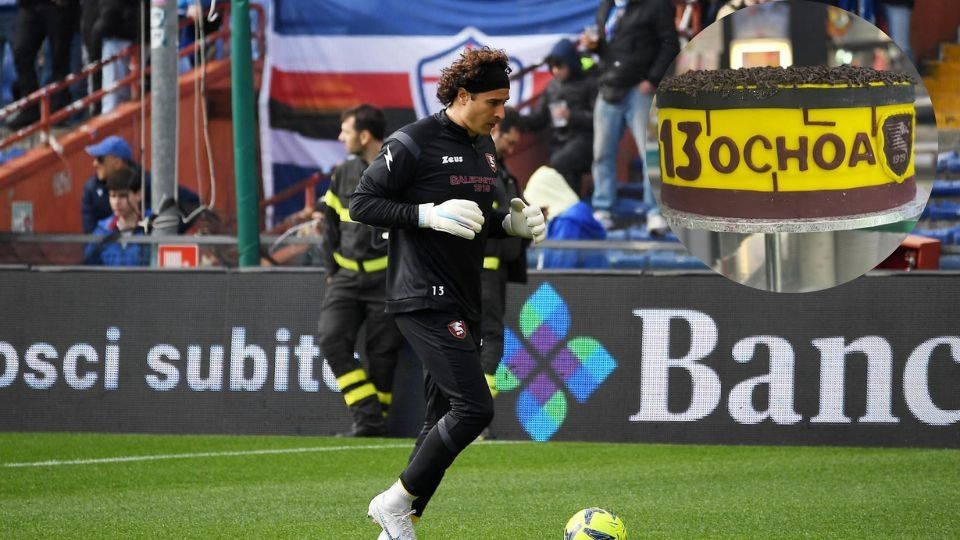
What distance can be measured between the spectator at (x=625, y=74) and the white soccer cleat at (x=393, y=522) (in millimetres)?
8333

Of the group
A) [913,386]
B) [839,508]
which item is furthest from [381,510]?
[913,386]

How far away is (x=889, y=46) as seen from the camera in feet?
42.5

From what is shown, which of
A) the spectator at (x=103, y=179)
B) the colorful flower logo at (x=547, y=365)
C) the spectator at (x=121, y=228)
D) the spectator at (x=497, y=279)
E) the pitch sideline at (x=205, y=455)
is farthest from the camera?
the spectator at (x=103, y=179)

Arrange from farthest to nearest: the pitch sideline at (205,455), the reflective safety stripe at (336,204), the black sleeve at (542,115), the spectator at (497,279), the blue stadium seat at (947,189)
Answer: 1. the black sleeve at (542,115)
2. the blue stadium seat at (947,189)
3. the reflective safety stripe at (336,204)
4. the spectator at (497,279)
5. the pitch sideline at (205,455)

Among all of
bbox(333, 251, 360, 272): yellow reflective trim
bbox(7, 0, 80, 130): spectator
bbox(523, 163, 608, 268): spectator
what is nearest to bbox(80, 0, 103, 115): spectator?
bbox(7, 0, 80, 130): spectator

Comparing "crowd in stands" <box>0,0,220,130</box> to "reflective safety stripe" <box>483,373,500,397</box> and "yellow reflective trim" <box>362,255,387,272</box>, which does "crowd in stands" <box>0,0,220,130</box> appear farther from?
"reflective safety stripe" <box>483,373,500,397</box>

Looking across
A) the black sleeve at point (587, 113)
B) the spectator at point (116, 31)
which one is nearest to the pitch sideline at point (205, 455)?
the black sleeve at point (587, 113)

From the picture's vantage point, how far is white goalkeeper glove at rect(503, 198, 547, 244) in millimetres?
6879

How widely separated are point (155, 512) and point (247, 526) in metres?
0.72

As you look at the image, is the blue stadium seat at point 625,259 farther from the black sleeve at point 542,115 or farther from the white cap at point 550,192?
the black sleeve at point 542,115

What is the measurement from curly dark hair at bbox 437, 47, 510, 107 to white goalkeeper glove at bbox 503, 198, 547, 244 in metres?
0.57

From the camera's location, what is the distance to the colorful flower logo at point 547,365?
36.8 ft

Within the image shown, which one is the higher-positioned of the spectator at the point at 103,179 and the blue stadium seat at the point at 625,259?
the spectator at the point at 103,179

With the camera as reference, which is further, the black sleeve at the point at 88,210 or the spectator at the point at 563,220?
the black sleeve at the point at 88,210
